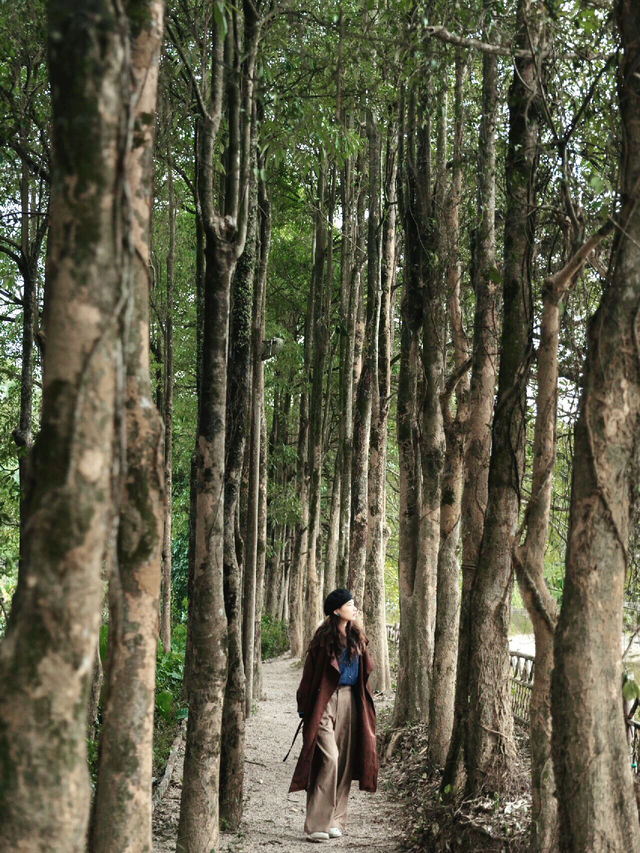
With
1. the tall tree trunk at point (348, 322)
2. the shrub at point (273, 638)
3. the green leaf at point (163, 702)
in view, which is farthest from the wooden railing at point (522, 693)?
the shrub at point (273, 638)

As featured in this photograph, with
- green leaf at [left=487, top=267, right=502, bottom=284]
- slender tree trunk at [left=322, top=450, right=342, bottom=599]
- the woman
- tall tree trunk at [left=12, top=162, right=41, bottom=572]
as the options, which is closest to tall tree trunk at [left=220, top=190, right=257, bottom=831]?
the woman

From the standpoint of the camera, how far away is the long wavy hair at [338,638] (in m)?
8.55

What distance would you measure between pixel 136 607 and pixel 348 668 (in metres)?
5.08

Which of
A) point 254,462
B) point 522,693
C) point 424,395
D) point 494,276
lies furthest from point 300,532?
point 494,276

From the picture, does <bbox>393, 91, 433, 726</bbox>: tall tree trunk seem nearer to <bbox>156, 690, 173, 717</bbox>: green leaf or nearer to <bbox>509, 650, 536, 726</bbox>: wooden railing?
<bbox>509, 650, 536, 726</bbox>: wooden railing

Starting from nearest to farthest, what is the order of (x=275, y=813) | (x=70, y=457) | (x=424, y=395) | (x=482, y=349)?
(x=70, y=457), (x=482, y=349), (x=275, y=813), (x=424, y=395)

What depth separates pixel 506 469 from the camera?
6.64 meters

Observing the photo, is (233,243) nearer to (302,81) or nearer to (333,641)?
(333,641)

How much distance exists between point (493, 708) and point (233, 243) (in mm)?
4053

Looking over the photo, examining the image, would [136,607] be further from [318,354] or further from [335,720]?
[318,354]

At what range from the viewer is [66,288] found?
2424mm

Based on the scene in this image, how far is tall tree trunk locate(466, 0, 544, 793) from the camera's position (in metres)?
6.63

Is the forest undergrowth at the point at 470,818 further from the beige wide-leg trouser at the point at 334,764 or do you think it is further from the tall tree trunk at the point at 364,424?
the tall tree trunk at the point at 364,424

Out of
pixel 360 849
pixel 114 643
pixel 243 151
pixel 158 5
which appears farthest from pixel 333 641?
pixel 158 5
